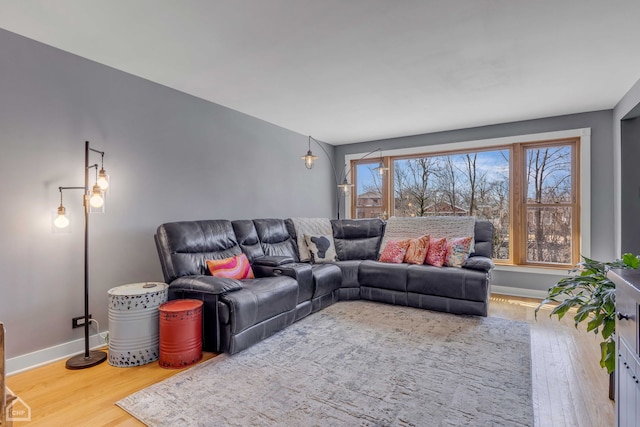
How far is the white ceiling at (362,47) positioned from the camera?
212 cm

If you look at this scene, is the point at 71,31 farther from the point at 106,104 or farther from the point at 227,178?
the point at 227,178

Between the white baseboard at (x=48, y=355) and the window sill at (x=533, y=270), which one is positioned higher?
the window sill at (x=533, y=270)

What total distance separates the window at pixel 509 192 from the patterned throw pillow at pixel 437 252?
1.33 m

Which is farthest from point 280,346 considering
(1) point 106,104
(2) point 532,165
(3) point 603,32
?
(2) point 532,165

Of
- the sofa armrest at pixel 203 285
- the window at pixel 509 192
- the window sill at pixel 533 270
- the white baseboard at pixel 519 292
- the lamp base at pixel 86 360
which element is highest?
the window at pixel 509 192

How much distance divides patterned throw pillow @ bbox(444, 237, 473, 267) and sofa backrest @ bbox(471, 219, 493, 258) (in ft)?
0.58

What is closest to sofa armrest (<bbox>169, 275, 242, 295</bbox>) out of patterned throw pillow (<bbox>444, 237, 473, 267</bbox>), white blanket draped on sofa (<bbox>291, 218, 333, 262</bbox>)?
white blanket draped on sofa (<bbox>291, 218, 333, 262</bbox>)

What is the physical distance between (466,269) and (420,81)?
2107mm

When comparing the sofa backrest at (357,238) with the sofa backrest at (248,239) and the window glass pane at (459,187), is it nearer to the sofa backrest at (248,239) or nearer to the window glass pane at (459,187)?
the window glass pane at (459,187)

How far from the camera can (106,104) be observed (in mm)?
2951

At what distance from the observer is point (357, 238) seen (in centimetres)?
488

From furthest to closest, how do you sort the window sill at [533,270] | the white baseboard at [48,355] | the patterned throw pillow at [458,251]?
1. the window sill at [533,270]
2. the patterned throw pillow at [458,251]
3. the white baseboard at [48,355]

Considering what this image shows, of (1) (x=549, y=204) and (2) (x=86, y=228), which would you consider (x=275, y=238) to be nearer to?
(2) (x=86, y=228)
